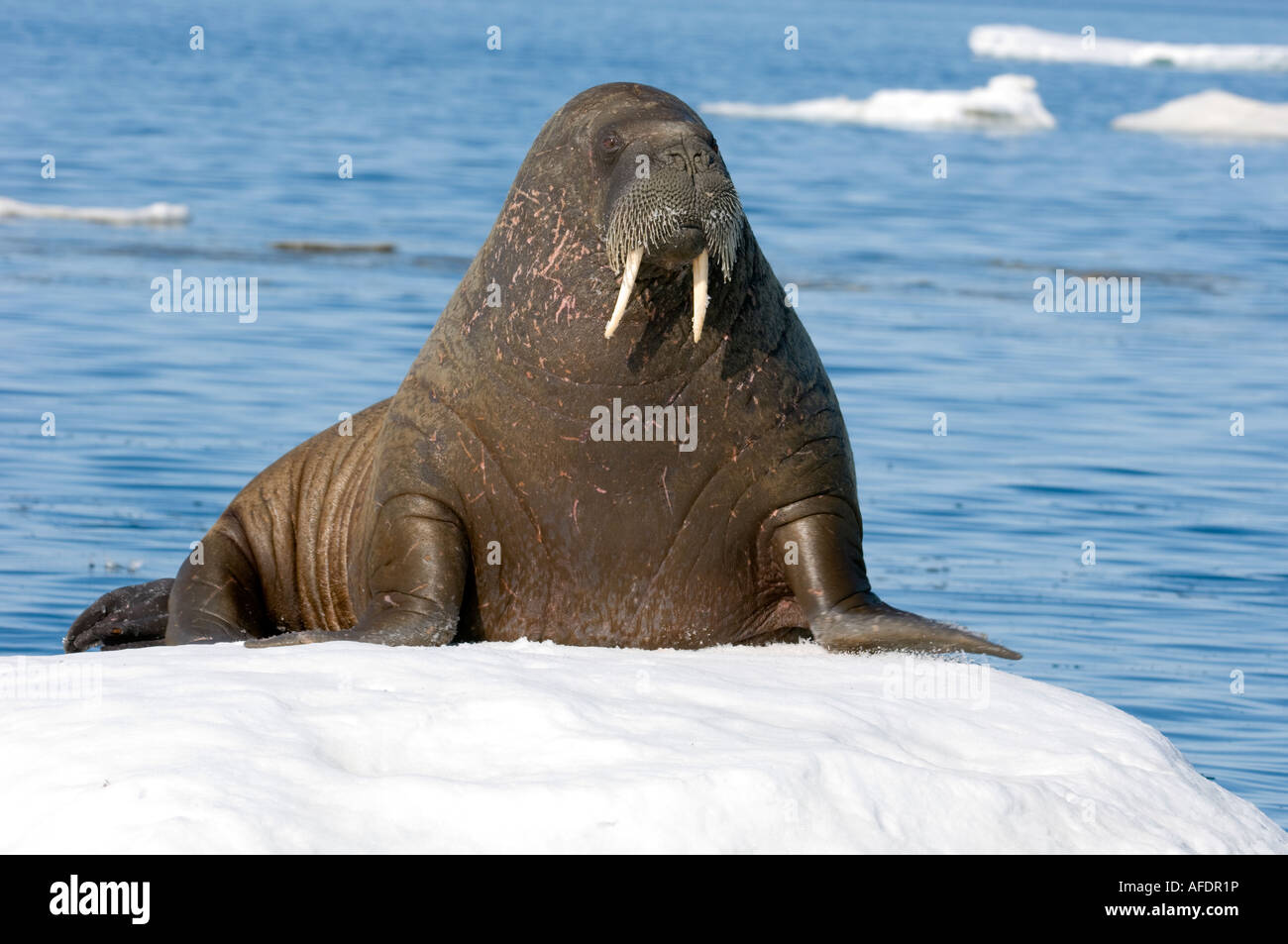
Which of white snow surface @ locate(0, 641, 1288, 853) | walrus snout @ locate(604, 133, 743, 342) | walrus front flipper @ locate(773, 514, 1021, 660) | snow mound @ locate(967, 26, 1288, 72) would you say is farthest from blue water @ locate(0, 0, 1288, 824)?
snow mound @ locate(967, 26, 1288, 72)

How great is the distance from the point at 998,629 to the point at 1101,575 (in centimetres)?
127

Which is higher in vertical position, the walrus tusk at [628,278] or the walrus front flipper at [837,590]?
the walrus tusk at [628,278]

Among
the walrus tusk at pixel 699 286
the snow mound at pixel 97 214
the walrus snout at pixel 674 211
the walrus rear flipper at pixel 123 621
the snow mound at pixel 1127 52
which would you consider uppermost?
the snow mound at pixel 1127 52

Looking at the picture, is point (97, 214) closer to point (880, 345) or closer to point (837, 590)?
point (880, 345)

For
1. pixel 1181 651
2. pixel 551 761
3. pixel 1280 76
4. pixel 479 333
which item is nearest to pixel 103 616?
pixel 479 333

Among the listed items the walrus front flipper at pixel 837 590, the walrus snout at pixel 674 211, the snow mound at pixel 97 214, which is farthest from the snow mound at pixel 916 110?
the walrus snout at pixel 674 211

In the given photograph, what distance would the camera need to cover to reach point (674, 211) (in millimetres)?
5895

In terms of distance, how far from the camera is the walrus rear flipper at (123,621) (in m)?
7.58

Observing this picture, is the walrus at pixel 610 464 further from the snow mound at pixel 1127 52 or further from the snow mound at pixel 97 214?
the snow mound at pixel 1127 52

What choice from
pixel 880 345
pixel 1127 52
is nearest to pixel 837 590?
pixel 880 345

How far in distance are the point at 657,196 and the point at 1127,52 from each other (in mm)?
80253

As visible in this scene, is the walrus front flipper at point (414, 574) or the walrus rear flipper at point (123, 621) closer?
the walrus front flipper at point (414, 574)
